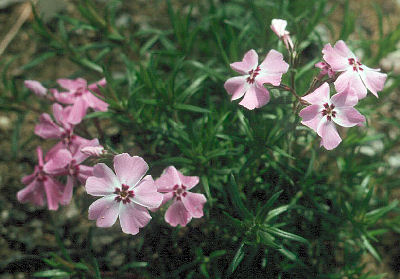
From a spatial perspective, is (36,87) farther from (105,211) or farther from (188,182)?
(188,182)

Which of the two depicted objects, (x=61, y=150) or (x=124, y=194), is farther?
(x=61, y=150)

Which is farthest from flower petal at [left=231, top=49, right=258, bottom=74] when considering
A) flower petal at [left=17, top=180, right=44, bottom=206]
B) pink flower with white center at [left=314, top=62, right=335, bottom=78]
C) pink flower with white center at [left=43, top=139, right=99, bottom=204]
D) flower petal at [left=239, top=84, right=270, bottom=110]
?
flower petal at [left=17, top=180, right=44, bottom=206]

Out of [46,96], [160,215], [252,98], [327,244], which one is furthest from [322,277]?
[46,96]

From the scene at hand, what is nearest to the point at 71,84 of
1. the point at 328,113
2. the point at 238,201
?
the point at 238,201

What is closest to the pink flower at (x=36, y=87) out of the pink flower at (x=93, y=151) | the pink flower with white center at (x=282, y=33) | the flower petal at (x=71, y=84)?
the flower petal at (x=71, y=84)

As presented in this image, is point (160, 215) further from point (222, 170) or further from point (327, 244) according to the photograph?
point (327, 244)

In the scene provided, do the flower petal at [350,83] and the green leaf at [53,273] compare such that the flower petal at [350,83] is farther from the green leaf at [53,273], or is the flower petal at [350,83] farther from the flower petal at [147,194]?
the green leaf at [53,273]
